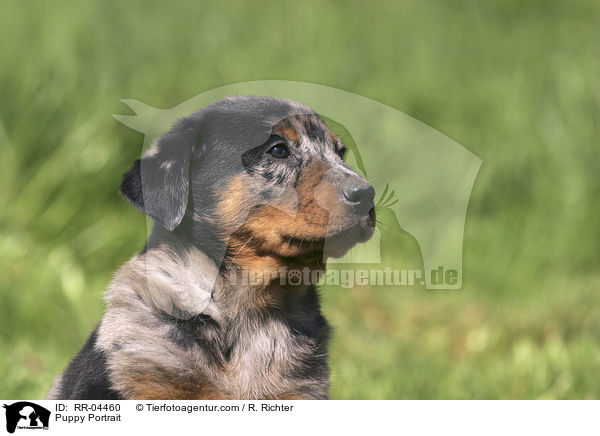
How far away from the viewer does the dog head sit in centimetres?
401

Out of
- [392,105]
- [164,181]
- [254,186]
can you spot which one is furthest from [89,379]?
[392,105]

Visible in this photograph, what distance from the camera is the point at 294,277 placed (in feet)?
14.4

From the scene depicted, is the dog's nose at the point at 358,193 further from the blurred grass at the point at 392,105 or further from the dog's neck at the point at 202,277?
the blurred grass at the point at 392,105

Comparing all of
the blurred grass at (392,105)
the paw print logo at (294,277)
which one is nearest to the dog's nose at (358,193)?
the paw print logo at (294,277)

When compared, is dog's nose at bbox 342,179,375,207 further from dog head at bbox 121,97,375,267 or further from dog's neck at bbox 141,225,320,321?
dog's neck at bbox 141,225,320,321

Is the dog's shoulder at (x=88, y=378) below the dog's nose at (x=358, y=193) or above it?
below

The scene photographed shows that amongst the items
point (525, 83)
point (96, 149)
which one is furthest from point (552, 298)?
point (96, 149)

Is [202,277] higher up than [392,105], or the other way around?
[392,105]

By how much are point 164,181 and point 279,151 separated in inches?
24.6

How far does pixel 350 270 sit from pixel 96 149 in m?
3.60
